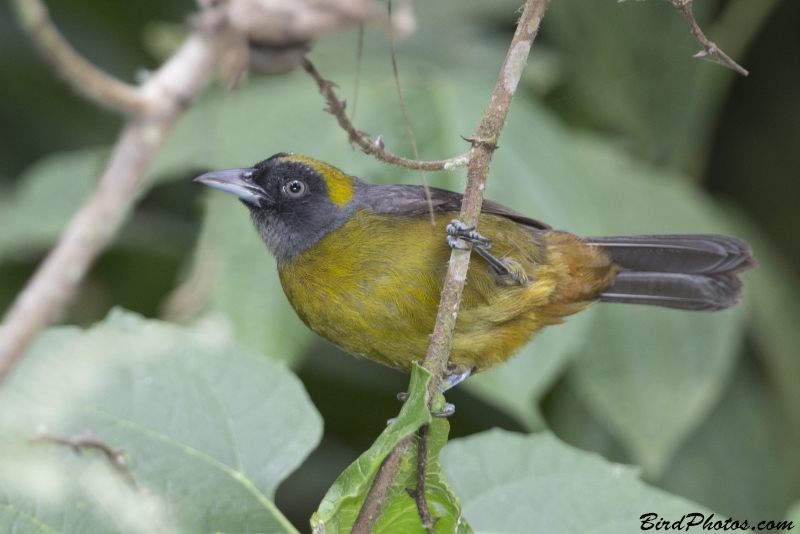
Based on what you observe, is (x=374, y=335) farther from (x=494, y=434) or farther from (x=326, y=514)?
(x=326, y=514)

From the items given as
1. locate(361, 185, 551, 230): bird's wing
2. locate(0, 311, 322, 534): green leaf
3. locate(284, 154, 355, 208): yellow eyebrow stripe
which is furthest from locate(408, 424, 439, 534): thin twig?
locate(284, 154, 355, 208): yellow eyebrow stripe

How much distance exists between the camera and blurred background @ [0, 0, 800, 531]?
353 cm

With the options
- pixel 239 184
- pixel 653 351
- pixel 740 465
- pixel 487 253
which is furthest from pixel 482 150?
pixel 740 465

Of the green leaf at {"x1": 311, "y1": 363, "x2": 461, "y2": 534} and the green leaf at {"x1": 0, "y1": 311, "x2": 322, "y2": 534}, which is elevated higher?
the green leaf at {"x1": 311, "y1": 363, "x2": 461, "y2": 534}

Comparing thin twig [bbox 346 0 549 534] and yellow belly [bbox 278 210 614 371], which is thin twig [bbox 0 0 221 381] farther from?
yellow belly [bbox 278 210 614 371]

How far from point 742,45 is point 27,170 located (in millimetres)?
4061

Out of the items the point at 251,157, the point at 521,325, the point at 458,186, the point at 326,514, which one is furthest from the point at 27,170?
the point at 326,514

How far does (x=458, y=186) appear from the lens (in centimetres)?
335

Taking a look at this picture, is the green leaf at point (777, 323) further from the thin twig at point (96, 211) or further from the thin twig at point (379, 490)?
the thin twig at point (96, 211)

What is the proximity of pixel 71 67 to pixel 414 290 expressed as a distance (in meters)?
1.37

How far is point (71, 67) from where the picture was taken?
155cm

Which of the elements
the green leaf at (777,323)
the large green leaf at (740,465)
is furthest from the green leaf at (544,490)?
the green leaf at (777,323)

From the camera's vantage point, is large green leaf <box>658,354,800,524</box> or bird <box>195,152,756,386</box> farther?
large green leaf <box>658,354,800,524</box>

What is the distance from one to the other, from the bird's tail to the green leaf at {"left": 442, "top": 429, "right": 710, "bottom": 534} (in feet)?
3.52
